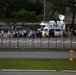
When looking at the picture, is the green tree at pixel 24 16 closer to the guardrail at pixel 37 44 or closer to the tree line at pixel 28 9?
the tree line at pixel 28 9

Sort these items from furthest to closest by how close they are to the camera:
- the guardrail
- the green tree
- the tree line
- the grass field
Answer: the green tree, the tree line, the guardrail, the grass field

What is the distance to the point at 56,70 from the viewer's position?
1608cm

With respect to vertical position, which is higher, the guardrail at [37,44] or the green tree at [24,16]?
the green tree at [24,16]

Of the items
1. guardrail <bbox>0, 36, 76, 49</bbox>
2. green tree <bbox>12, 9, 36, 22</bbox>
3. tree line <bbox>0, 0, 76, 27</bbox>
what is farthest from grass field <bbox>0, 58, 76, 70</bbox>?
green tree <bbox>12, 9, 36, 22</bbox>

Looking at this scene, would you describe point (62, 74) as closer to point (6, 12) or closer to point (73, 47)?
point (73, 47)

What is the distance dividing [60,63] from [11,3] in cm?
6375

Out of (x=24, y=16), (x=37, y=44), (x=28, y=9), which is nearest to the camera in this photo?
(x=37, y=44)

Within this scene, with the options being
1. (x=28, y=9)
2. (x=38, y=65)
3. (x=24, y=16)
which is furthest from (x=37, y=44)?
(x=28, y=9)

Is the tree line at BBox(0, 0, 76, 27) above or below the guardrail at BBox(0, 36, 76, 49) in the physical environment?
above

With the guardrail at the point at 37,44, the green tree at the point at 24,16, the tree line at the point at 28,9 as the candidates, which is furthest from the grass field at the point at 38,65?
the green tree at the point at 24,16

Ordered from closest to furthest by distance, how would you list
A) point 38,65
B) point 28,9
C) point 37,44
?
1. point 38,65
2. point 37,44
3. point 28,9

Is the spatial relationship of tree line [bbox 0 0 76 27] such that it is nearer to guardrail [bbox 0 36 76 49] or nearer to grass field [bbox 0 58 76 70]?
guardrail [bbox 0 36 76 49]

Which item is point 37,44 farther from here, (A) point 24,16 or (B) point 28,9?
(B) point 28,9

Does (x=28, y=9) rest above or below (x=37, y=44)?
above
